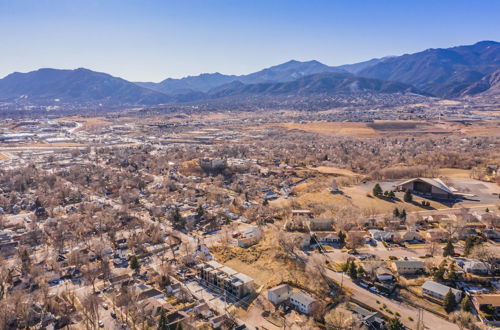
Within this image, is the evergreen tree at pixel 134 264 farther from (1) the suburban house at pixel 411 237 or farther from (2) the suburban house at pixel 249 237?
(1) the suburban house at pixel 411 237

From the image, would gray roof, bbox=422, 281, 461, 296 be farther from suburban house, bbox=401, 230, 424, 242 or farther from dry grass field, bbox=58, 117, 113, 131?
dry grass field, bbox=58, 117, 113, 131

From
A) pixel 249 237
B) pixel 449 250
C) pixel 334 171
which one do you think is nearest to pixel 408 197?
pixel 449 250

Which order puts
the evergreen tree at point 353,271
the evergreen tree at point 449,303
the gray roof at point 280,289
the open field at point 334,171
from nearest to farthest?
the evergreen tree at point 449,303 → the gray roof at point 280,289 → the evergreen tree at point 353,271 → the open field at point 334,171

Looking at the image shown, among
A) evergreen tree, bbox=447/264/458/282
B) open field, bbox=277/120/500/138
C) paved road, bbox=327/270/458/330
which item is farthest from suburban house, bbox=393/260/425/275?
open field, bbox=277/120/500/138

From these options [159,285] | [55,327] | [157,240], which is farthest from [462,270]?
[55,327]

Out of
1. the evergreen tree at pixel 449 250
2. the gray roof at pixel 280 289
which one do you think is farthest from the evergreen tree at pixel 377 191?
the gray roof at pixel 280 289

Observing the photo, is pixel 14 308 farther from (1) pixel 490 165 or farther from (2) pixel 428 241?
(1) pixel 490 165

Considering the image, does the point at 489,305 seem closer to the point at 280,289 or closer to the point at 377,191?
the point at 280,289
